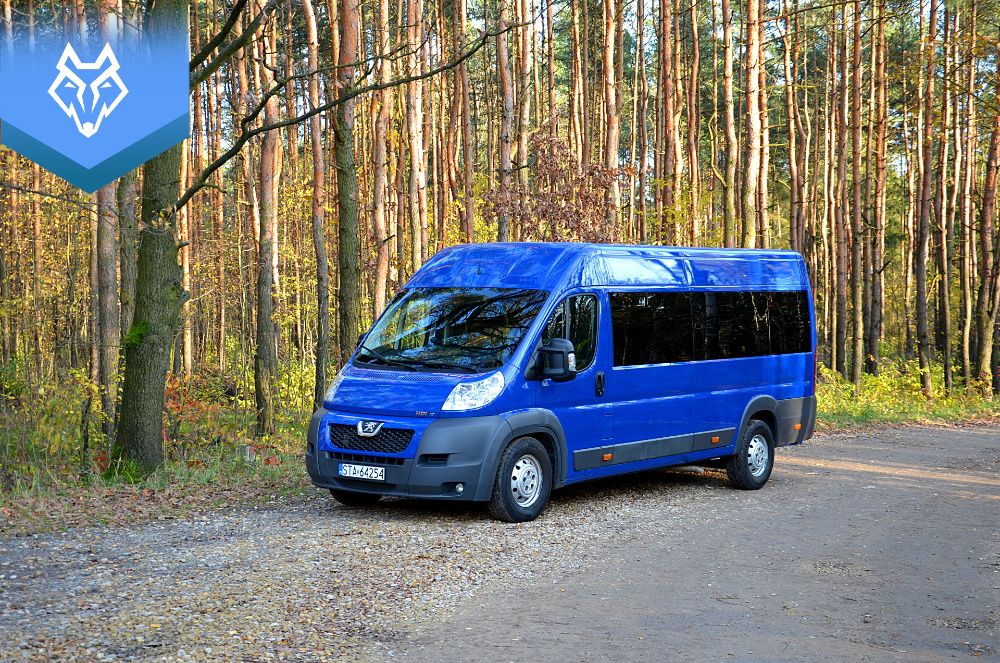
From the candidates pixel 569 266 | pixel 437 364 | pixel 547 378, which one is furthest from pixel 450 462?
pixel 569 266

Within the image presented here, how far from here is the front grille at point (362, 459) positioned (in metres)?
9.13

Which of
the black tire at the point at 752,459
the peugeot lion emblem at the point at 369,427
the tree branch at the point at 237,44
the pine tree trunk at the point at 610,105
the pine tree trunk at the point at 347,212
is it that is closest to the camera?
the peugeot lion emblem at the point at 369,427

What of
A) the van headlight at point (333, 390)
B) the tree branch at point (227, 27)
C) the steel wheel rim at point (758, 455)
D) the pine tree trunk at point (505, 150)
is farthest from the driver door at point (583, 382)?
the pine tree trunk at point (505, 150)

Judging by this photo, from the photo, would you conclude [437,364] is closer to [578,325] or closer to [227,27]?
[578,325]

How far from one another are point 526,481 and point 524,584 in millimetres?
2171

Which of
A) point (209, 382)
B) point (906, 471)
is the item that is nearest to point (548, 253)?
point (906, 471)

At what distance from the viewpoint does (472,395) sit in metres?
9.04

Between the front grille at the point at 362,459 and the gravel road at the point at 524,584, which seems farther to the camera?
A: the front grille at the point at 362,459

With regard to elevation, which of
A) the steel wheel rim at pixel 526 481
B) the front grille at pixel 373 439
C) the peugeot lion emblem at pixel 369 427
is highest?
the peugeot lion emblem at pixel 369 427

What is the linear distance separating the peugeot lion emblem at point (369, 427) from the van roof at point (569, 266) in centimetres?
169

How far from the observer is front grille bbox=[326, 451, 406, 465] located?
30.0 ft

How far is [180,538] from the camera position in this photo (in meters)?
8.34

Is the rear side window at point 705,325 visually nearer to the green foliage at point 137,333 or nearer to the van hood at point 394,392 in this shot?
the van hood at point 394,392

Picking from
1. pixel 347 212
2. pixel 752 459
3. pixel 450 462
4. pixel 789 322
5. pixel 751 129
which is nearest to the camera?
pixel 450 462
